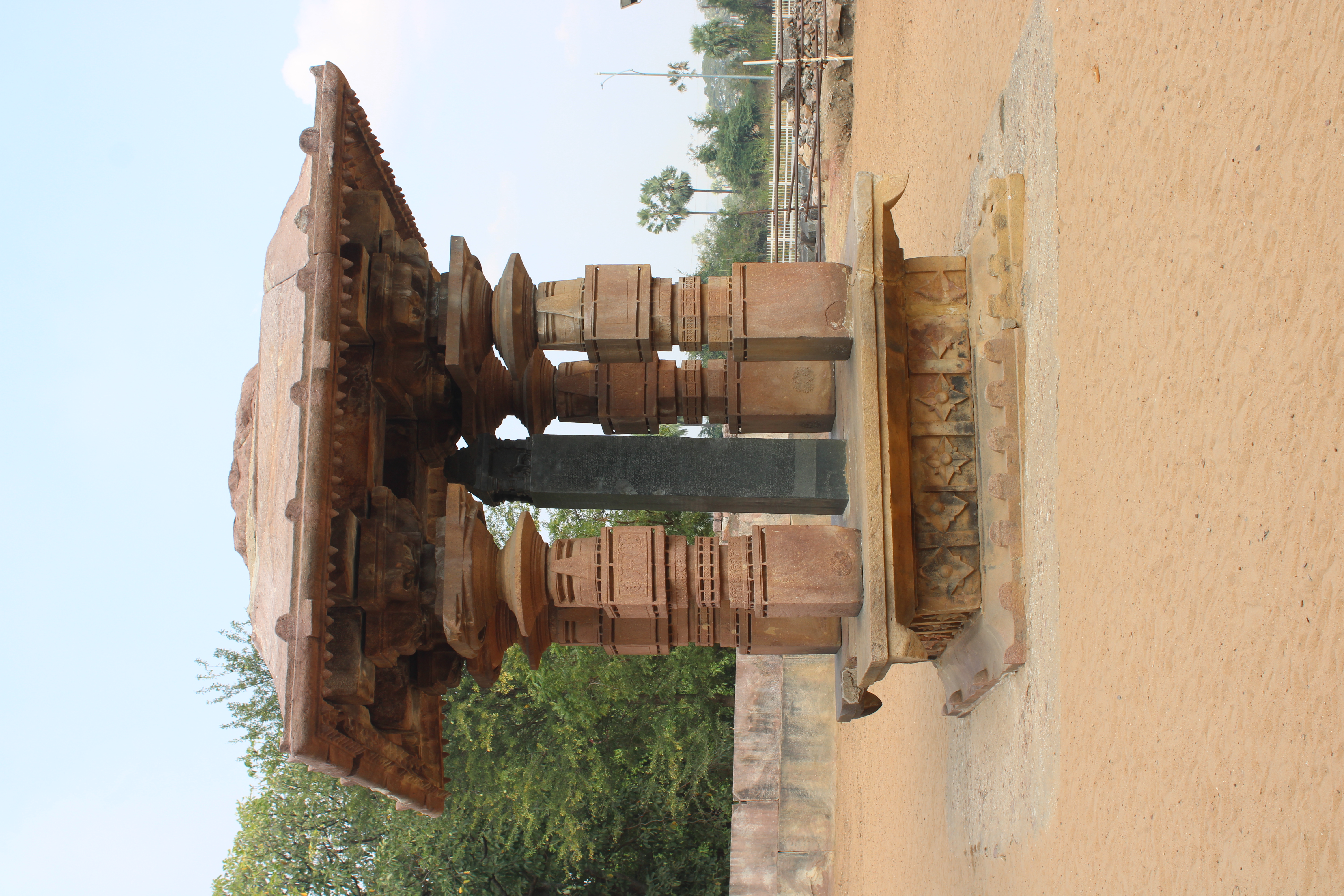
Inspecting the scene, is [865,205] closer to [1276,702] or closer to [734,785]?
[1276,702]

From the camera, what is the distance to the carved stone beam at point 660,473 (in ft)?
20.5

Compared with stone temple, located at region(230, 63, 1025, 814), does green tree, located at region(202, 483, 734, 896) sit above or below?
Answer: below

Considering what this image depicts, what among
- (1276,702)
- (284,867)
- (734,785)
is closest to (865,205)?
(1276,702)

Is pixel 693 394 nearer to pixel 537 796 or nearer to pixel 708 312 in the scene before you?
pixel 708 312

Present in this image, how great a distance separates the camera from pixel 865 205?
5742 millimetres

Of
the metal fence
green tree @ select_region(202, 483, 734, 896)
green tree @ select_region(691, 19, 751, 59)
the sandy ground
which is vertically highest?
green tree @ select_region(691, 19, 751, 59)

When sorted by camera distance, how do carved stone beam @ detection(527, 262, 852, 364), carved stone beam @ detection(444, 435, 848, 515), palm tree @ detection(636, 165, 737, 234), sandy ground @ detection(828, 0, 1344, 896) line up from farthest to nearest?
1. palm tree @ detection(636, 165, 737, 234)
2. carved stone beam @ detection(444, 435, 848, 515)
3. carved stone beam @ detection(527, 262, 852, 364)
4. sandy ground @ detection(828, 0, 1344, 896)

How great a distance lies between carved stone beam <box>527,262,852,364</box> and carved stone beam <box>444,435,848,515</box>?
2.59 ft

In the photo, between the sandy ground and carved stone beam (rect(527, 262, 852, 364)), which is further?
carved stone beam (rect(527, 262, 852, 364))

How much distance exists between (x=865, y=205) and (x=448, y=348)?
2630mm

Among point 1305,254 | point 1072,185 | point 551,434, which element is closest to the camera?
point 1305,254

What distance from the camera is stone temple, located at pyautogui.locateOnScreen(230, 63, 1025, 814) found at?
510cm

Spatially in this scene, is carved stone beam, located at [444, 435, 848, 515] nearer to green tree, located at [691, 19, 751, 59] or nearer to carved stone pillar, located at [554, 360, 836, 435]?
carved stone pillar, located at [554, 360, 836, 435]

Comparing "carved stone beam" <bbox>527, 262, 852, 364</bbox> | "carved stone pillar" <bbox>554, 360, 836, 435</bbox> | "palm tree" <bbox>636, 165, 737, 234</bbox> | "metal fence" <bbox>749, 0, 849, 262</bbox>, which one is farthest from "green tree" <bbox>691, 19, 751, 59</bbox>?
"carved stone beam" <bbox>527, 262, 852, 364</bbox>
